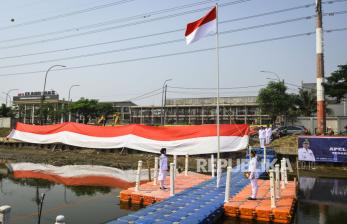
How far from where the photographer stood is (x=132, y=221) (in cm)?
963

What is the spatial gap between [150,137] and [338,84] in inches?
696

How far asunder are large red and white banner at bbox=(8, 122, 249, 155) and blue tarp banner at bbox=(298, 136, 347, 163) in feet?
13.4

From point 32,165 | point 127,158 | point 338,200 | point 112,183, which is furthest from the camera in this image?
point 127,158

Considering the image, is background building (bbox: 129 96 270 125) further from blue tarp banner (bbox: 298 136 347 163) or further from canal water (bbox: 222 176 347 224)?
canal water (bbox: 222 176 347 224)

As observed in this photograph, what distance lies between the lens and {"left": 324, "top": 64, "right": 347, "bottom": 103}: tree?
32.1 metres

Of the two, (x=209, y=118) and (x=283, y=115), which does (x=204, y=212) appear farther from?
(x=209, y=118)

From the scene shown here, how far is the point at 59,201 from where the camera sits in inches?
568

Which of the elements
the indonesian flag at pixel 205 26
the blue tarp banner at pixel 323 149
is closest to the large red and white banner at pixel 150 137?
the blue tarp banner at pixel 323 149

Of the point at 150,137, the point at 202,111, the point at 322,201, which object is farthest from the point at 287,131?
the point at 202,111

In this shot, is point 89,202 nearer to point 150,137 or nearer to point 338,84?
point 150,137

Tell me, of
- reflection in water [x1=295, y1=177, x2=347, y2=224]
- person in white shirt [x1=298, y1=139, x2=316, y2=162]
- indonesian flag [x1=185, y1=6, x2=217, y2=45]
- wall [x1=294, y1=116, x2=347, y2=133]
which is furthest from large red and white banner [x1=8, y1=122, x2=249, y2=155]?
wall [x1=294, y1=116, x2=347, y2=133]

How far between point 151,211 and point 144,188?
4426 mm

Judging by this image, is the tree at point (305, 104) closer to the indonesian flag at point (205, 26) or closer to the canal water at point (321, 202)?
the canal water at point (321, 202)

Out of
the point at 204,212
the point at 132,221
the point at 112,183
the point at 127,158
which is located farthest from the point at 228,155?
the point at 132,221
